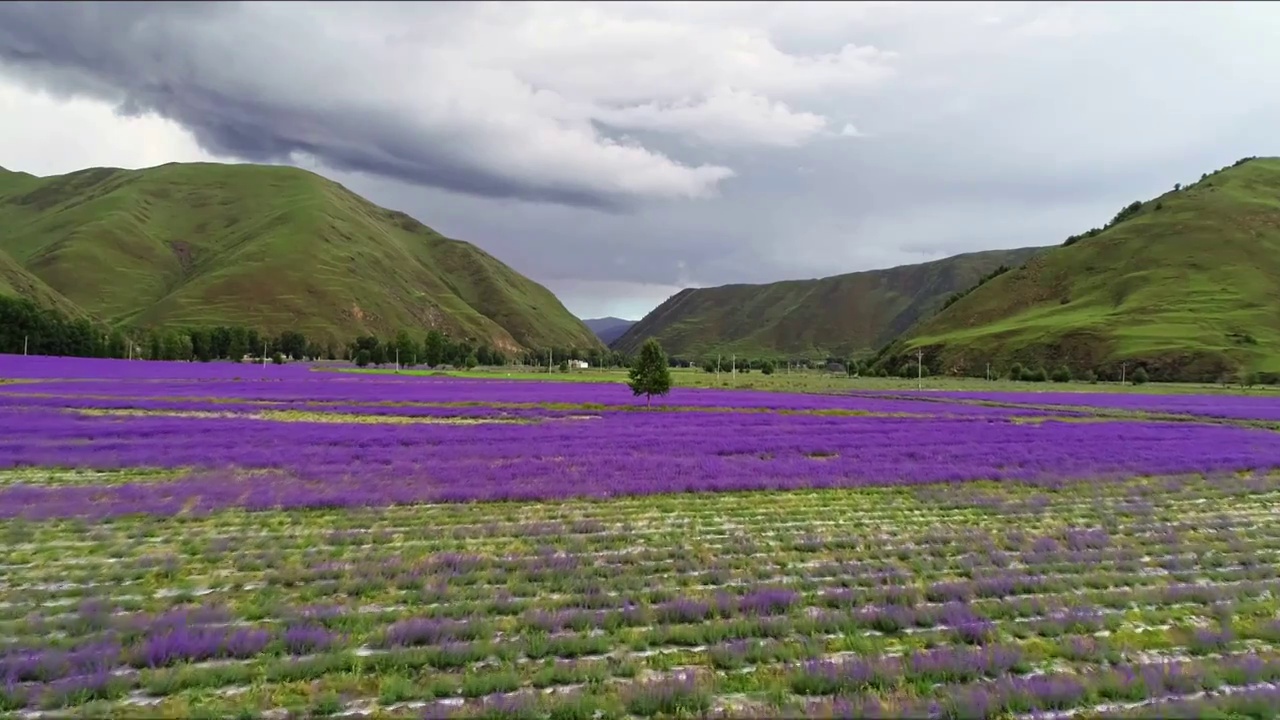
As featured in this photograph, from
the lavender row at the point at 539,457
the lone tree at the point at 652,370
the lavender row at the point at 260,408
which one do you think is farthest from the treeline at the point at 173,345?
the lavender row at the point at 539,457

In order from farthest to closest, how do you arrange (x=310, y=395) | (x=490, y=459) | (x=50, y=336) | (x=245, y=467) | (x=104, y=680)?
1. (x=50, y=336)
2. (x=310, y=395)
3. (x=490, y=459)
4. (x=245, y=467)
5. (x=104, y=680)

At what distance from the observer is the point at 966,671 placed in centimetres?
714

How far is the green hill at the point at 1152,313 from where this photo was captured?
Answer: 124625mm

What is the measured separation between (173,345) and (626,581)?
501ft

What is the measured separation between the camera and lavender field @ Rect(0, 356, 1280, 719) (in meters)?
6.64

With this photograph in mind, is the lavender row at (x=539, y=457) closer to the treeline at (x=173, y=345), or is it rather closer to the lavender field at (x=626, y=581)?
the lavender field at (x=626, y=581)

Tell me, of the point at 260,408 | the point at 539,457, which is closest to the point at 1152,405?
the point at 539,457

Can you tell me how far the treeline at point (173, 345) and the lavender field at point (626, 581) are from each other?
11653 centimetres

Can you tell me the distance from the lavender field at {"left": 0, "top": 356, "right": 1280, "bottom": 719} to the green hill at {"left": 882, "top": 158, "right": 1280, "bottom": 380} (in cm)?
12240

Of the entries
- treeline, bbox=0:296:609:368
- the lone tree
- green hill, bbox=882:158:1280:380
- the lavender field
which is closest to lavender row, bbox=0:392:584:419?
the lone tree

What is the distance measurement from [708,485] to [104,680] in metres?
15.2

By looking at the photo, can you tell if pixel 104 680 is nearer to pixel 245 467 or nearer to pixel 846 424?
pixel 245 467

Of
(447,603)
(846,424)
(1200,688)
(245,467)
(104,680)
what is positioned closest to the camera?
(104,680)

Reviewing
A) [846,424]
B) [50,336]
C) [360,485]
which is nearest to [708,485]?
[360,485]
